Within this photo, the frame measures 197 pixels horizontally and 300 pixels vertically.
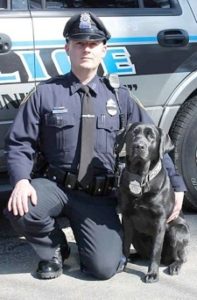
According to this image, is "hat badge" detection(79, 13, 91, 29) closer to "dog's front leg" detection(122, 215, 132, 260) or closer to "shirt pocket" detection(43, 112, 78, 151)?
"shirt pocket" detection(43, 112, 78, 151)

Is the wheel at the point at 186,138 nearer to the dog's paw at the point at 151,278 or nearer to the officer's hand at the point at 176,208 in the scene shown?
the officer's hand at the point at 176,208

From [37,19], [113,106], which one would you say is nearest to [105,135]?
[113,106]

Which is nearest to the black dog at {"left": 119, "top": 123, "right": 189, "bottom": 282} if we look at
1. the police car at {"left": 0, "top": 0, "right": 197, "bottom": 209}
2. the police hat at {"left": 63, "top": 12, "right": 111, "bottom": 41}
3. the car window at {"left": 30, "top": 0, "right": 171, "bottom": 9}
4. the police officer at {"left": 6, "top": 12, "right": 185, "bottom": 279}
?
the police officer at {"left": 6, "top": 12, "right": 185, "bottom": 279}

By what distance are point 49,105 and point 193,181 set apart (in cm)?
139

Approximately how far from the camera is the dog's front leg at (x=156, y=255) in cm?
356

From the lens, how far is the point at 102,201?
3.81m

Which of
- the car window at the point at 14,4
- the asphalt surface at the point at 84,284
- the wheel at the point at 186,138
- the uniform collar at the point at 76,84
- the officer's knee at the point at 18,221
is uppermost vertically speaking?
the car window at the point at 14,4

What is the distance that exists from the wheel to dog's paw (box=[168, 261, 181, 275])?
0.95 meters

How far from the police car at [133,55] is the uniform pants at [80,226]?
1.56 ft

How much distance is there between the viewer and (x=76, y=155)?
3.70 metres

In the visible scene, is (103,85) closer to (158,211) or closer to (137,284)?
(158,211)

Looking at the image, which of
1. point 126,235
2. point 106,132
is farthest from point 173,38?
point 126,235

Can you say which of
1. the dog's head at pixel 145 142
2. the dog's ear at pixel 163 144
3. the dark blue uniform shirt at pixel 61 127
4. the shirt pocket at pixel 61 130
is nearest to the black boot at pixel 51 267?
the dark blue uniform shirt at pixel 61 127

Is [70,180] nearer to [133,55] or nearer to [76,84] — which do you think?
[76,84]
